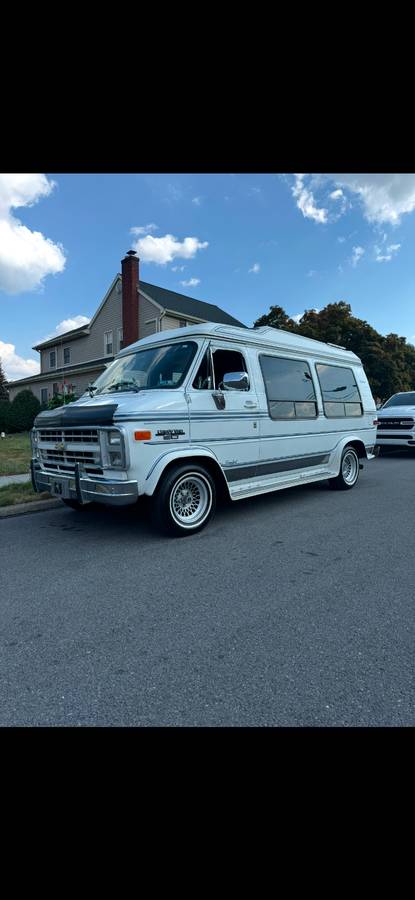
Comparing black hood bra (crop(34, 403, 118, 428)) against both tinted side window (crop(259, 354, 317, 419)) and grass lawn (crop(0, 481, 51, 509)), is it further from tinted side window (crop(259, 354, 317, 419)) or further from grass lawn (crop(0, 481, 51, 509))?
tinted side window (crop(259, 354, 317, 419))

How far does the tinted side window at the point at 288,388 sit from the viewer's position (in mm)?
6172

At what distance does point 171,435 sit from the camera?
15.4 ft

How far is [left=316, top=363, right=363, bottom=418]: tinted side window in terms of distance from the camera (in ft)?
24.6

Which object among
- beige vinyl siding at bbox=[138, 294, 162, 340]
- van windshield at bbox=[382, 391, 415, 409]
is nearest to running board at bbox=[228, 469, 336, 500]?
van windshield at bbox=[382, 391, 415, 409]

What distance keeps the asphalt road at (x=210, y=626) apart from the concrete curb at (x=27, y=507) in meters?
0.95

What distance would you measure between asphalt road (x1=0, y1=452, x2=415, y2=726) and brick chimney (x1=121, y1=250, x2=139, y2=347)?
1870 cm

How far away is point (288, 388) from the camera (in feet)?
21.5

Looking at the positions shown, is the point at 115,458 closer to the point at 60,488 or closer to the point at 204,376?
the point at 60,488
